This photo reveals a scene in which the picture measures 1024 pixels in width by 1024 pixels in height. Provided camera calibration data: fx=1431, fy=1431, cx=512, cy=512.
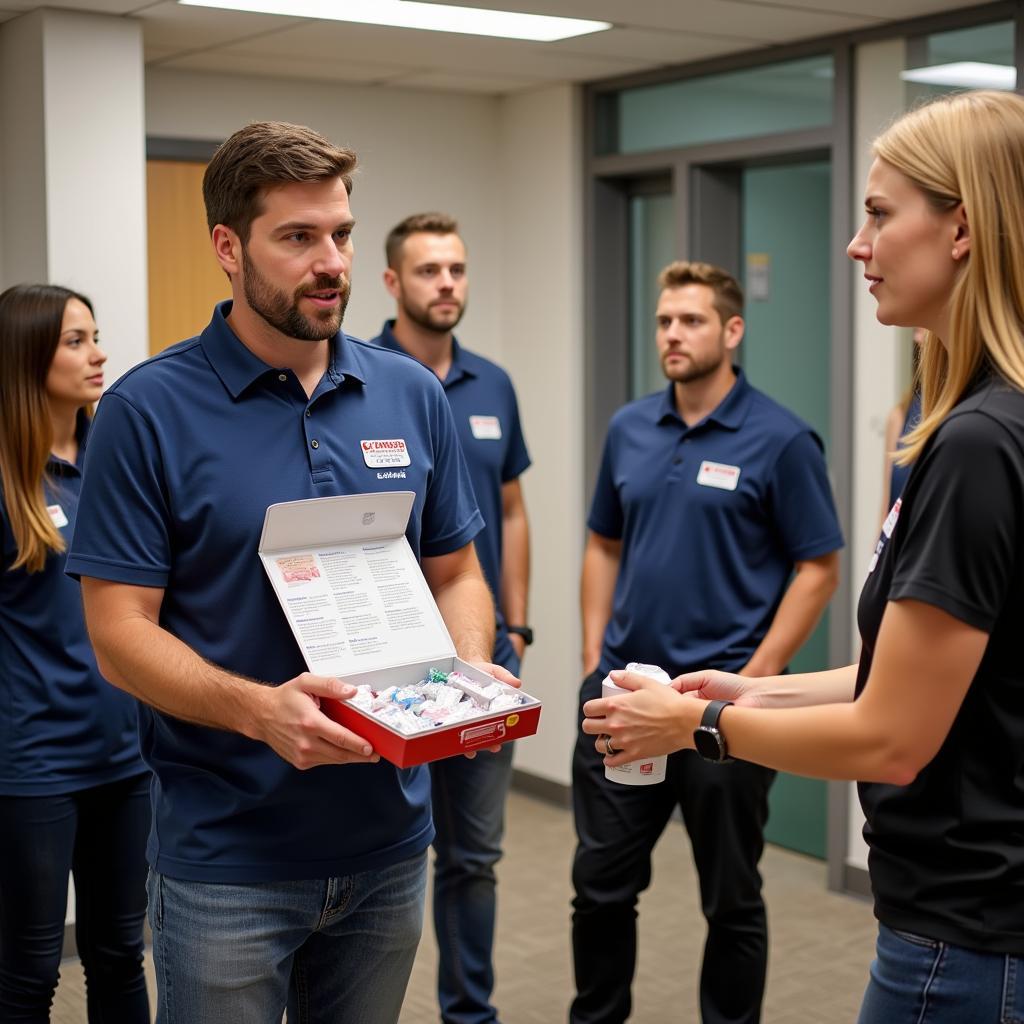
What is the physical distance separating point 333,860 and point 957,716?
0.87 m

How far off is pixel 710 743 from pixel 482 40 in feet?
10.9

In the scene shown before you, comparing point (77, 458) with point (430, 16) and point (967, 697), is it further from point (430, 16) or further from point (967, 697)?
point (967, 697)

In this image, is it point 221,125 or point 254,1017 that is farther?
point 221,125

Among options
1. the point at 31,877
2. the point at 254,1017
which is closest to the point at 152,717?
the point at 254,1017

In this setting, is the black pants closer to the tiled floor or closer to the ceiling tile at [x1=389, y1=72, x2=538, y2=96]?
the tiled floor

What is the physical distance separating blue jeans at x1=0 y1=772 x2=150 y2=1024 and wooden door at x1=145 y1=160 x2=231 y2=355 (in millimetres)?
2247

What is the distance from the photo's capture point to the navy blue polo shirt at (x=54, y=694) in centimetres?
289

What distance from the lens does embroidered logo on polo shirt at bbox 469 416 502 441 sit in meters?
3.88

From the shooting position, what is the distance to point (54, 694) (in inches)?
115

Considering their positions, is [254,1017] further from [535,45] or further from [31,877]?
[535,45]

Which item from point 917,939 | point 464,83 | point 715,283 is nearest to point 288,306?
point 917,939

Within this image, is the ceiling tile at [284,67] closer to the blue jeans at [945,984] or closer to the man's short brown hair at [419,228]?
the man's short brown hair at [419,228]

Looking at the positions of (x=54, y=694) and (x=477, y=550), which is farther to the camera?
(x=477, y=550)

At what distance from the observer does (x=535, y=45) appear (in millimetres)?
4617
